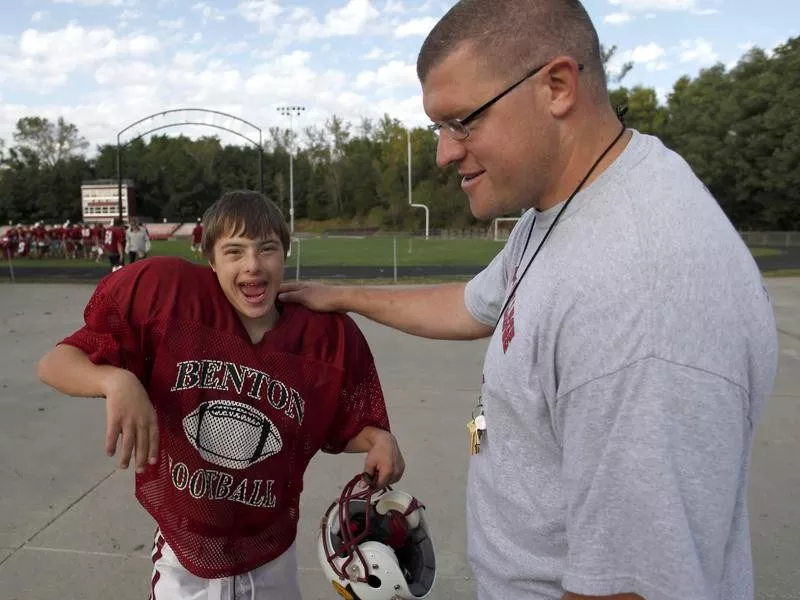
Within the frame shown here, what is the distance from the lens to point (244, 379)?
2.08 metres

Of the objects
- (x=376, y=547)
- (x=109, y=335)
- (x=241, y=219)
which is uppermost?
(x=241, y=219)

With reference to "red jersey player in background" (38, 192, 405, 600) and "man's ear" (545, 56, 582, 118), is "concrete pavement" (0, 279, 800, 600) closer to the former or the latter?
"red jersey player in background" (38, 192, 405, 600)

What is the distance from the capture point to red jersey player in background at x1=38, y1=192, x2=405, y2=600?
6.65ft

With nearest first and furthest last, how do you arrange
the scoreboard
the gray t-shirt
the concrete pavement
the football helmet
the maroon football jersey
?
the gray t-shirt, the football helmet, the maroon football jersey, the concrete pavement, the scoreboard

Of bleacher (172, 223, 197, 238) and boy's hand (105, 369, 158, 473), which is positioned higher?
bleacher (172, 223, 197, 238)

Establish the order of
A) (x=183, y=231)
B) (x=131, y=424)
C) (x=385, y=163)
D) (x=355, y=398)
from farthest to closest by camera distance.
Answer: (x=385, y=163) → (x=183, y=231) → (x=355, y=398) → (x=131, y=424)

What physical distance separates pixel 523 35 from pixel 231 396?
4.30ft

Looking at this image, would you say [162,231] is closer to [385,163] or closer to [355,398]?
[385,163]

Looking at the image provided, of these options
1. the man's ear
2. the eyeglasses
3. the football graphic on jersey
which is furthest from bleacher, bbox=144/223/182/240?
the man's ear

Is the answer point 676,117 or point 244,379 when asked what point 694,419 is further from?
point 676,117

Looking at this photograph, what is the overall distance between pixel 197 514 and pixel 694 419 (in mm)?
1552

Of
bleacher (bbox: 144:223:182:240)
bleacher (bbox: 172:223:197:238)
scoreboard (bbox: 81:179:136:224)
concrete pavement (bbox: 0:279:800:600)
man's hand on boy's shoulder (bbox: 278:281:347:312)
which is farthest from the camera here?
bleacher (bbox: 172:223:197:238)

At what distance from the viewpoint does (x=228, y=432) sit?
207cm

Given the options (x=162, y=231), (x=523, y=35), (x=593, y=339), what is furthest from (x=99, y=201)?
(x=593, y=339)
